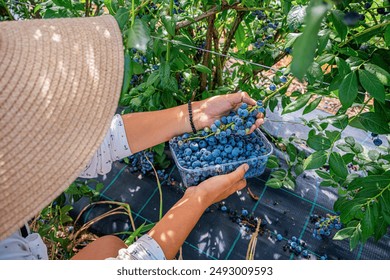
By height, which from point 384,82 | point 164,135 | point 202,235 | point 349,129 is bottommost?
point 202,235

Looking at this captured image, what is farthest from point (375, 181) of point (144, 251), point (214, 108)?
point (144, 251)

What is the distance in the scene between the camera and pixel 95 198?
191 cm

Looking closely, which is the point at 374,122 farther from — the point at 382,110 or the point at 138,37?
the point at 138,37

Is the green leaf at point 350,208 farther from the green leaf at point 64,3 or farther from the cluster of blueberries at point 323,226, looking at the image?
the green leaf at point 64,3

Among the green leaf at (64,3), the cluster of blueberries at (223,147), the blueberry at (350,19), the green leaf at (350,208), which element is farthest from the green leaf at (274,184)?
the green leaf at (64,3)

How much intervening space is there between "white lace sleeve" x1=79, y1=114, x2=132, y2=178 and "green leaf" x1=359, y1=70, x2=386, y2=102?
881 mm

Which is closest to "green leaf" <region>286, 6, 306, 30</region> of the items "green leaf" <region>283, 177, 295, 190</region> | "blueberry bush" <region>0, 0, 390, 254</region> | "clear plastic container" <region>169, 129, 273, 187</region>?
"blueberry bush" <region>0, 0, 390, 254</region>

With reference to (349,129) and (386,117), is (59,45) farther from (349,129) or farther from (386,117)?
(349,129)

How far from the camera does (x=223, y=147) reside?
1247 mm

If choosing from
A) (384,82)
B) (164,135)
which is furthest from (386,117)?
(164,135)

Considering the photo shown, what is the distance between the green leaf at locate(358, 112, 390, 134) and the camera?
105cm

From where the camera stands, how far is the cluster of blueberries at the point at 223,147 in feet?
→ 3.89
